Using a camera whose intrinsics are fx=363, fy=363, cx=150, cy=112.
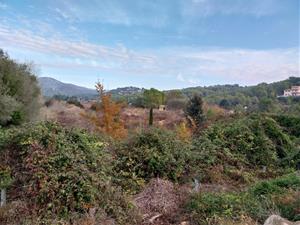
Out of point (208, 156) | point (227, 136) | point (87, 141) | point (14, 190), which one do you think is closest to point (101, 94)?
point (227, 136)

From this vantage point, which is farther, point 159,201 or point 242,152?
point 242,152

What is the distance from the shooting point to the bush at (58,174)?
5.92 m

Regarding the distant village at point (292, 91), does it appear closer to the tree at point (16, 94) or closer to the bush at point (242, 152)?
the tree at point (16, 94)

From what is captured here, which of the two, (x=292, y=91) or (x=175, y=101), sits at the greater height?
(x=292, y=91)

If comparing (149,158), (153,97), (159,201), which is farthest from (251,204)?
(153,97)

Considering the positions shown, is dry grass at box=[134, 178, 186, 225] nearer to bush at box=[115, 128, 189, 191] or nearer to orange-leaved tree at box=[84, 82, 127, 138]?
bush at box=[115, 128, 189, 191]

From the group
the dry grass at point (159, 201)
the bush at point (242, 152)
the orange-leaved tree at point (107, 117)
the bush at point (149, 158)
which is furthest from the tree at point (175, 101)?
the dry grass at point (159, 201)

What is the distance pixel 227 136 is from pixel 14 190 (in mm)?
7483

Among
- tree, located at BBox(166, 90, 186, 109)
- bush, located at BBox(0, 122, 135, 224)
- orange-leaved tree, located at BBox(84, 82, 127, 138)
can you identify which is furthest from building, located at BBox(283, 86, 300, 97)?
bush, located at BBox(0, 122, 135, 224)

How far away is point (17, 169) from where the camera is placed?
684cm

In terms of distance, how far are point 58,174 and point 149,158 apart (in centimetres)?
297

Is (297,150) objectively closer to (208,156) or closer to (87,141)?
(208,156)

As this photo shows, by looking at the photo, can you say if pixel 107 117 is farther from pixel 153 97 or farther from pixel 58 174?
pixel 153 97

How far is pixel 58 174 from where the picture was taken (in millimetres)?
6227
